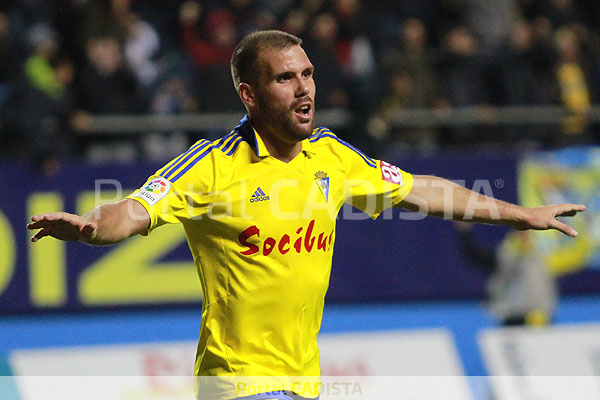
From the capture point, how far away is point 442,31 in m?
13.1

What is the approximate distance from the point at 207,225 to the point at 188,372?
3376mm

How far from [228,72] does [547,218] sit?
24.2 ft

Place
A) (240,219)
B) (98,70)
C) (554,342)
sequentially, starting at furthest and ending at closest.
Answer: (98,70) < (554,342) < (240,219)

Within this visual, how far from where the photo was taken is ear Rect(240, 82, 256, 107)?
4166mm

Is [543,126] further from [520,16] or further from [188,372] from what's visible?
[188,372]

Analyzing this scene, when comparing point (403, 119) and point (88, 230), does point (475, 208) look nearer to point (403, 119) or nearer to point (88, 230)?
point (88, 230)

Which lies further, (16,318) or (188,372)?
(16,318)

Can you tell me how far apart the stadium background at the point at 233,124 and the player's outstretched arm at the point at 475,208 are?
236 inches

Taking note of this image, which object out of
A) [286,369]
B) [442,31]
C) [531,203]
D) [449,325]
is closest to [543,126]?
[531,203]

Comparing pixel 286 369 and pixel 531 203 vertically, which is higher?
pixel 531 203

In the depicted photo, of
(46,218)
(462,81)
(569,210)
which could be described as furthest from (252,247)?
(462,81)

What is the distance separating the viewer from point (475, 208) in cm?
440

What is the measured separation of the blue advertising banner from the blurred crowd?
1.40 feet

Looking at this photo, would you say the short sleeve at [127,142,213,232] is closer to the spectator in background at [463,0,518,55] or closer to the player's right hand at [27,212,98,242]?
the player's right hand at [27,212,98,242]
